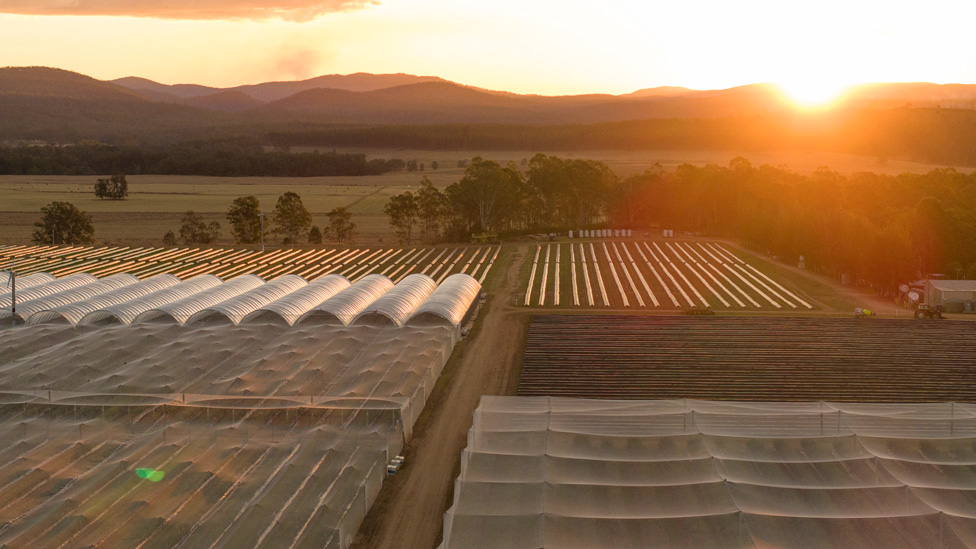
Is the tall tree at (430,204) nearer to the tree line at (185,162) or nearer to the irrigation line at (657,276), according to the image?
the irrigation line at (657,276)

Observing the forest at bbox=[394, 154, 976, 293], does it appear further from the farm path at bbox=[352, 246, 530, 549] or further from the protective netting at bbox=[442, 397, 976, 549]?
the protective netting at bbox=[442, 397, 976, 549]

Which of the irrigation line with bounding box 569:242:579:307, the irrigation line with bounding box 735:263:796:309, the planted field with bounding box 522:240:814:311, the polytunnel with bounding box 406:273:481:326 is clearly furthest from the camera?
the irrigation line with bounding box 569:242:579:307

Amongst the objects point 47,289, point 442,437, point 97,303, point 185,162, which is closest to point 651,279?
point 442,437

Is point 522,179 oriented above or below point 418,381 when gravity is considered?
above

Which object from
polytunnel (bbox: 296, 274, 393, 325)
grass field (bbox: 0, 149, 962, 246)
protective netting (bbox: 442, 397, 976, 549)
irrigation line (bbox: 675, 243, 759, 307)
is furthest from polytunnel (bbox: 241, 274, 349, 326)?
grass field (bbox: 0, 149, 962, 246)

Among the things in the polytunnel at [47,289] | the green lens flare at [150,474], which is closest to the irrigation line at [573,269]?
the polytunnel at [47,289]

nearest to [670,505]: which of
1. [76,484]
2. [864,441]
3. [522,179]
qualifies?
[864,441]

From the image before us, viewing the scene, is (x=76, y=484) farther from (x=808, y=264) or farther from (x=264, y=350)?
(x=808, y=264)
